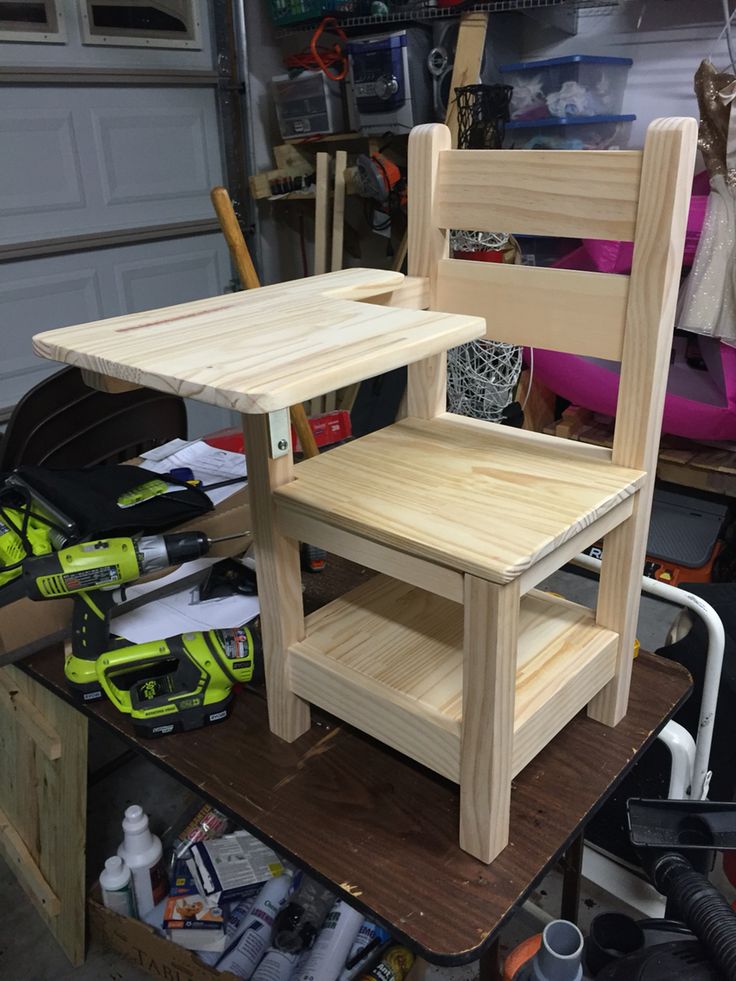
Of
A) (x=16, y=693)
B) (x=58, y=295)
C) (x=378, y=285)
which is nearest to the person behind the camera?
(x=378, y=285)

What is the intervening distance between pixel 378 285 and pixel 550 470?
0.98 ft

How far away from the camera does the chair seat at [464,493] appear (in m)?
0.67

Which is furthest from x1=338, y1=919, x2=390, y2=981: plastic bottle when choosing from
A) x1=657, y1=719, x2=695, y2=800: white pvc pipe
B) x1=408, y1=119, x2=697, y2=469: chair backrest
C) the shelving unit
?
the shelving unit

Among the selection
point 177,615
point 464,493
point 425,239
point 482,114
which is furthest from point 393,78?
point 464,493

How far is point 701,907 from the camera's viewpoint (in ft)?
2.59

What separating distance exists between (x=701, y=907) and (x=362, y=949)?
0.65 meters

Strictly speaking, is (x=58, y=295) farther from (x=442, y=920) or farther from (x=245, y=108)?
(x=442, y=920)

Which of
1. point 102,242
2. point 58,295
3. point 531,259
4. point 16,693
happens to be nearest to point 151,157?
→ point 102,242

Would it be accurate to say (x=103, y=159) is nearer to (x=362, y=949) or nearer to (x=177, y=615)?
(x=177, y=615)

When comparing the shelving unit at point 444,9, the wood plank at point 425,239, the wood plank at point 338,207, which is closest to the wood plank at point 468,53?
the shelving unit at point 444,9

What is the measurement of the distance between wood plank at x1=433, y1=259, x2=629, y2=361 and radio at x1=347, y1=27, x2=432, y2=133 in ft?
6.67

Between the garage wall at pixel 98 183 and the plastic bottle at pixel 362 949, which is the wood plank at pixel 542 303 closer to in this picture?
the plastic bottle at pixel 362 949

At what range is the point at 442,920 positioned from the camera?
2.31ft

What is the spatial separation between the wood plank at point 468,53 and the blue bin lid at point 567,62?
10cm
